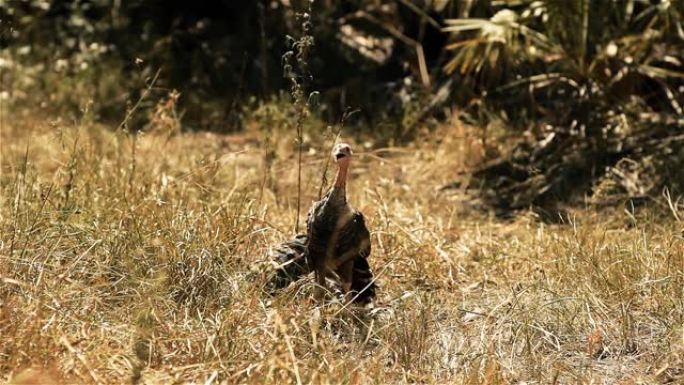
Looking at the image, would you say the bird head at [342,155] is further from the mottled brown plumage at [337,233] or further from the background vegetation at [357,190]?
the background vegetation at [357,190]

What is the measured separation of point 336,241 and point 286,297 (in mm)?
273

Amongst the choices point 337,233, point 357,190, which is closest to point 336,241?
point 337,233

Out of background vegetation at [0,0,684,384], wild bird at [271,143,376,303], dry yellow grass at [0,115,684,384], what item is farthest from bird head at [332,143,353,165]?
dry yellow grass at [0,115,684,384]

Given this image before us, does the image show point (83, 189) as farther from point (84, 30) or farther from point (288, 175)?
point (84, 30)

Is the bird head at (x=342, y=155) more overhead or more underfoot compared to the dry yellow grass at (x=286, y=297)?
more overhead

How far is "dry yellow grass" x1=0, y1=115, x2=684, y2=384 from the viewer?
3.22 metres

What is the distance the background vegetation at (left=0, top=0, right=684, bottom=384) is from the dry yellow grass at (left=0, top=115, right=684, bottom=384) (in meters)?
0.01

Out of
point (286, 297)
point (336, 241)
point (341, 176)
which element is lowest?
point (286, 297)

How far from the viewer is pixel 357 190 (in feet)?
18.5

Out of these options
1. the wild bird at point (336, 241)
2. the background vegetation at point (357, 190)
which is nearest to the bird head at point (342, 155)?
the wild bird at point (336, 241)

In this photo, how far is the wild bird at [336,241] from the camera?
3787 mm

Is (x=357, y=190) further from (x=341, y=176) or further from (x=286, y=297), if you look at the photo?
(x=286, y=297)

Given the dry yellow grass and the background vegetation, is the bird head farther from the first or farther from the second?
the dry yellow grass

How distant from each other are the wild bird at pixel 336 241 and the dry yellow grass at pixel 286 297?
101 millimetres
